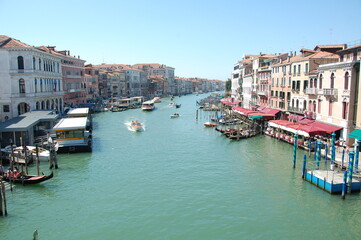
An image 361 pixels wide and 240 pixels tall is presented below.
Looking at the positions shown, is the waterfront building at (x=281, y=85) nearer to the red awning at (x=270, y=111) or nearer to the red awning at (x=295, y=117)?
the red awning at (x=270, y=111)

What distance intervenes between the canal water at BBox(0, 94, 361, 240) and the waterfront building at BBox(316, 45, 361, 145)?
4.34 metres

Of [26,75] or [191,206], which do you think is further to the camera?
[26,75]

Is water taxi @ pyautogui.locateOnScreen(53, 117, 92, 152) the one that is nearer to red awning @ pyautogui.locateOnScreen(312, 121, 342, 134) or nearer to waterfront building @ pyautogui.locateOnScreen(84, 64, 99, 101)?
red awning @ pyautogui.locateOnScreen(312, 121, 342, 134)

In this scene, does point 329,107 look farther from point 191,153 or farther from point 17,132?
point 17,132

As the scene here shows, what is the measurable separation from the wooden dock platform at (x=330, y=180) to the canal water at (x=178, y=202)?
33 cm

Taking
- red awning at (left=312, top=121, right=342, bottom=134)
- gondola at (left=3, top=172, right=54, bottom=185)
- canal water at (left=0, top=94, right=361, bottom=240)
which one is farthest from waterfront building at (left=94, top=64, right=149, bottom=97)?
gondola at (left=3, top=172, right=54, bottom=185)

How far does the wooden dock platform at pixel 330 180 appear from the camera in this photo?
541 inches

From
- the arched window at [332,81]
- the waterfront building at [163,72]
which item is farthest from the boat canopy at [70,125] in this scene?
the waterfront building at [163,72]

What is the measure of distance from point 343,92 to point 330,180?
846 centimetres

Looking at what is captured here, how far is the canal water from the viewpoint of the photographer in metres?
11.1

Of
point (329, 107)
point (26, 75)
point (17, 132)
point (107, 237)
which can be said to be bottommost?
point (107, 237)

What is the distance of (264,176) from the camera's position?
16719 millimetres

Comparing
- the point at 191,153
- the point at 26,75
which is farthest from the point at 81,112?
the point at 191,153

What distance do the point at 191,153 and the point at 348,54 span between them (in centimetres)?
1206
